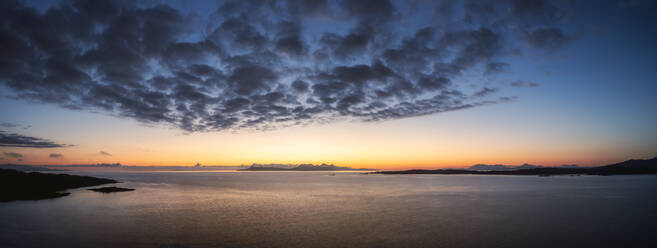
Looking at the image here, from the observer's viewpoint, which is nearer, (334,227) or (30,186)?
(334,227)

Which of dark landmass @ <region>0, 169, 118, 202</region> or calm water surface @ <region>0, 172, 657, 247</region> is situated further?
dark landmass @ <region>0, 169, 118, 202</region>

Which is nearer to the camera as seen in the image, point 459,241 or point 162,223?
point 459,241

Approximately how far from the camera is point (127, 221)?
26328 mm

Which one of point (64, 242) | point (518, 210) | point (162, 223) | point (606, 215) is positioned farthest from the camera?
point (518, 210)

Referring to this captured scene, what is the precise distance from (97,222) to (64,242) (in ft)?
24.9

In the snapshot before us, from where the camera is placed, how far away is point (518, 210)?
32.6 metres

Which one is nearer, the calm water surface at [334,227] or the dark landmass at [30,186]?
the calm water surface at [334,227]

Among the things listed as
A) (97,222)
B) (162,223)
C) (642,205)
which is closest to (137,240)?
(162,223)

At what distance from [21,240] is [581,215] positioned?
147 ft

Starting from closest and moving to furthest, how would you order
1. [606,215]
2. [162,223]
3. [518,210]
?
[162,223] → [606,215] → [518,210]

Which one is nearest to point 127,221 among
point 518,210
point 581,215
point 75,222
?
point 75,222

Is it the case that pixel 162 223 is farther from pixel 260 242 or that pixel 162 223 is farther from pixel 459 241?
pixel 459 241

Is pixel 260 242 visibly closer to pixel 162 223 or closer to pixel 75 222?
pixel 162 223

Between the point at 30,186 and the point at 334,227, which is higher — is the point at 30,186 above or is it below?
above
